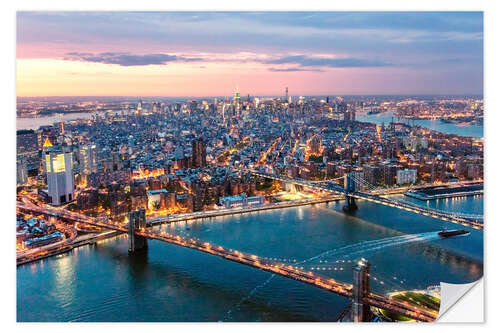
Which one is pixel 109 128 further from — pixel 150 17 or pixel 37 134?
pixel 150 17

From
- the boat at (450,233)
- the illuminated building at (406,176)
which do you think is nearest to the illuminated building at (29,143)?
the boat at (450,233)

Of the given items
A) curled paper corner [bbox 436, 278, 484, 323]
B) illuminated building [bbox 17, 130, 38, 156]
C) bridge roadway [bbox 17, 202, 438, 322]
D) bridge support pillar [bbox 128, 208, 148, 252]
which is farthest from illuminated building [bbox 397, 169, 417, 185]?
illuminated building [bbox 17, 130, 38, 156]

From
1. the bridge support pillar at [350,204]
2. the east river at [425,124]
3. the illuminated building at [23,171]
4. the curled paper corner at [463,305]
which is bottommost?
the curled paper corner at [463,305]

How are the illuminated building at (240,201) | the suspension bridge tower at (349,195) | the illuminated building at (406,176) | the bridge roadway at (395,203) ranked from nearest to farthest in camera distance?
the bridge roadway at (395,203)
the illuminated building at (240,201)
the suspension bridge tower at (349,195)
the illuminated building at (406,176)

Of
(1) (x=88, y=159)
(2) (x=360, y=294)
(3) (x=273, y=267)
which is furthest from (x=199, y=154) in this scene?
(2) (x=360, y=294)

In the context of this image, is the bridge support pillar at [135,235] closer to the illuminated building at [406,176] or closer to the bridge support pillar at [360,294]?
the bridge support pillar at [360,294]

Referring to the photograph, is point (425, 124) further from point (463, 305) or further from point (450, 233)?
point (463, 305)

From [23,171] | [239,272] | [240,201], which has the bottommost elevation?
[239,272]
